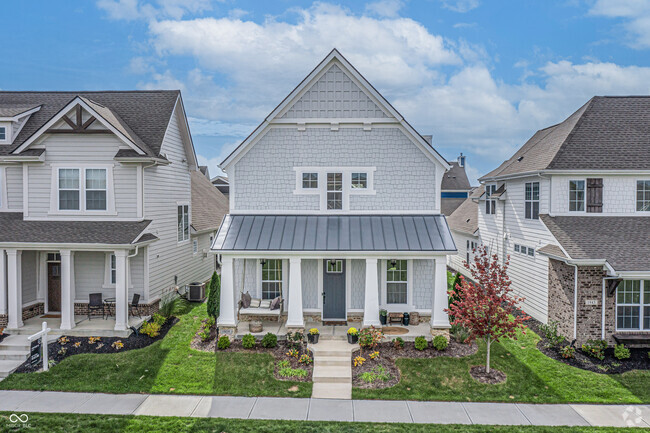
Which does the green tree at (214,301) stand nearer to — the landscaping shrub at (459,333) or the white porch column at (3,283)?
the white porch column at (3,283)

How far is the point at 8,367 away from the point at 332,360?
9.92 m

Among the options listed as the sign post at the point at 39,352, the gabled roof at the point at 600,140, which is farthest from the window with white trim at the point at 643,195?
the sign post at the point at 39,352

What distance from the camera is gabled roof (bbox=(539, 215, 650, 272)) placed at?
43.9ft

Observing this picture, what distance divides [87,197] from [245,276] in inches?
271

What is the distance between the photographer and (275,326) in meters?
14.7

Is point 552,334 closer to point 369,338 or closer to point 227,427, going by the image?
point 369,338

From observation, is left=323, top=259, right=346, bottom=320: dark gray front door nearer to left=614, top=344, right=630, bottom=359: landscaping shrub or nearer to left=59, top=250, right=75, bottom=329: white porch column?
left=614, top=344, right=630, bottom=359: landscaping shrub

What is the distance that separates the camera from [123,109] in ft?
59.9

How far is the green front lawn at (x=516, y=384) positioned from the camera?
35.4ft

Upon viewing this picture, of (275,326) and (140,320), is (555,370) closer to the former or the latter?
(275,326)

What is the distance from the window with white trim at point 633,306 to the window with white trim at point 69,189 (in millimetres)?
19890

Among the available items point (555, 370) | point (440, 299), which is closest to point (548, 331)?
point (555, 370)

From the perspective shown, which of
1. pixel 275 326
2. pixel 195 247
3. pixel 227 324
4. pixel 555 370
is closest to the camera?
pixel 555 370

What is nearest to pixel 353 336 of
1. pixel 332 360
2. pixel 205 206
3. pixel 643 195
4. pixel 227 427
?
pixel 332 360
